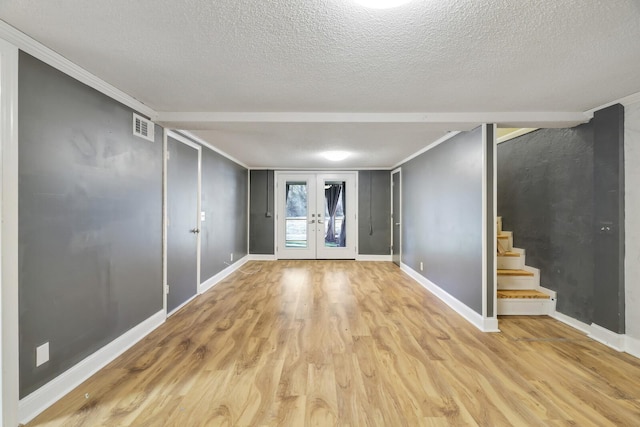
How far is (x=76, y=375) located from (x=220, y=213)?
3.02 metres

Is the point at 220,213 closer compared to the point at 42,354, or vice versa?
the point at 42,354

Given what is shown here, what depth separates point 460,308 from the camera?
3.25 metres

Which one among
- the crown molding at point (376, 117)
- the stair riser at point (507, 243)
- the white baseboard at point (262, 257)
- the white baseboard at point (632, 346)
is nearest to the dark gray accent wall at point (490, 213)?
the crown molding at point (376, 117)

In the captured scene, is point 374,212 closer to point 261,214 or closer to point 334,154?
point 334,154

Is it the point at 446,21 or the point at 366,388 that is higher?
the point at 446,21

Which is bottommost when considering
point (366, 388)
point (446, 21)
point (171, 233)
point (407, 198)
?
point (366, 388)

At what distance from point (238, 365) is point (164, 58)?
220 centimetres

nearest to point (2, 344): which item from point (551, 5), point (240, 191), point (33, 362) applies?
point (33, 362)

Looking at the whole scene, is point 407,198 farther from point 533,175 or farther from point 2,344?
point 2,344

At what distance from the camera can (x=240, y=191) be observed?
5918 millimetres

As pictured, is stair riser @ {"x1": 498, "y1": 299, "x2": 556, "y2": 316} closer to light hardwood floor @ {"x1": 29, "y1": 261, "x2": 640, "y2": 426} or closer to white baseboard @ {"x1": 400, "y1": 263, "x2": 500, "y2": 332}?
light hardwood floor @ {"x1": 29, "y1": 261, "x2": 640, "y2": 426}

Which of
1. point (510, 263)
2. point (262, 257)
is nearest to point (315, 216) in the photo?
point (262, 257)

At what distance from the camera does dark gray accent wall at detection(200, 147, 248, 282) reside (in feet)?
13.6

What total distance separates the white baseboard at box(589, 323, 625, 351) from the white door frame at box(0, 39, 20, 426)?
4275mm
